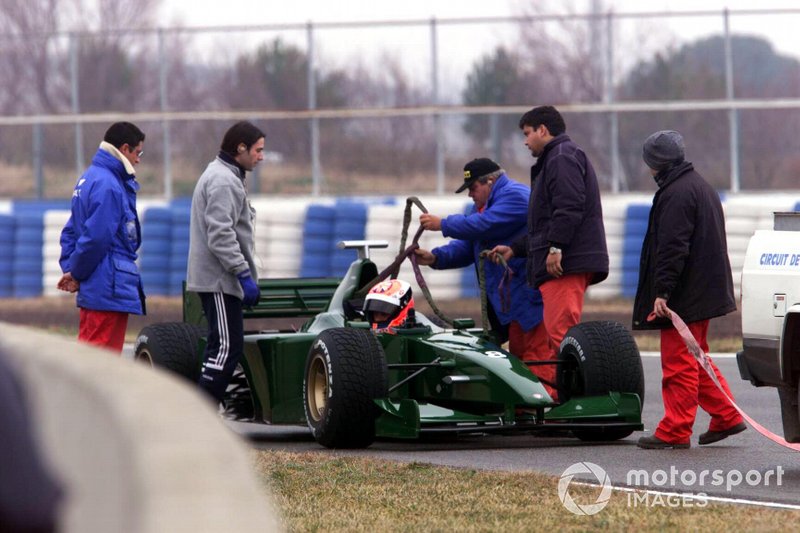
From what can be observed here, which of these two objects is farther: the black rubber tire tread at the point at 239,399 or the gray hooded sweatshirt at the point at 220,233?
the black rubber tire tread at the point at 239,399

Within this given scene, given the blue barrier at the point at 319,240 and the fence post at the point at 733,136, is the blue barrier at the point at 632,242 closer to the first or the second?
the blue barrier at the point at 319,240

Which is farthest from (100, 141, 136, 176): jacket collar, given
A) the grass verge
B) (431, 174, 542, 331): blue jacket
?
the grass verge

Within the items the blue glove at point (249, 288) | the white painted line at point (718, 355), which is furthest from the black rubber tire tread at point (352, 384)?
the white painted line at point (718, 355)

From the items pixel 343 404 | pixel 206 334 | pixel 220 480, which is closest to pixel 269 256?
pixel 206 334

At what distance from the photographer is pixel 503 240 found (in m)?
10.4

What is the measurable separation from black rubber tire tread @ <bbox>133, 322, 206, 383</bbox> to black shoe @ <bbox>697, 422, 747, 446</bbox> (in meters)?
3.20

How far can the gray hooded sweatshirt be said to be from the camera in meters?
9.03

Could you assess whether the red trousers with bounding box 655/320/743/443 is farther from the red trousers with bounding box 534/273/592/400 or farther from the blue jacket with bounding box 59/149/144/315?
the blue jacket with bounding box 59/149/144/315

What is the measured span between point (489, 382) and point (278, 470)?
4.70 ft

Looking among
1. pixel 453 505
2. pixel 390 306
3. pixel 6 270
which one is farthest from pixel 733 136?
pixel 453 505

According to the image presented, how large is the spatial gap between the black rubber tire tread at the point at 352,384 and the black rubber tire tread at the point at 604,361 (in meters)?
1.17

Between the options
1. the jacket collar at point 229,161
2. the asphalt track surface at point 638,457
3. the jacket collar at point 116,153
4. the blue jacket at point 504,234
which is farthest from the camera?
the blue jacket at point 504,234

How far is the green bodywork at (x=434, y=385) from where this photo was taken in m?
8.81

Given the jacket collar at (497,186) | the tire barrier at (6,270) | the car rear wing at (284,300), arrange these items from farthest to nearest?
the tire barrier at (6,270)
the car rear wing at (284,300)
the jacket collar at (497,186)
